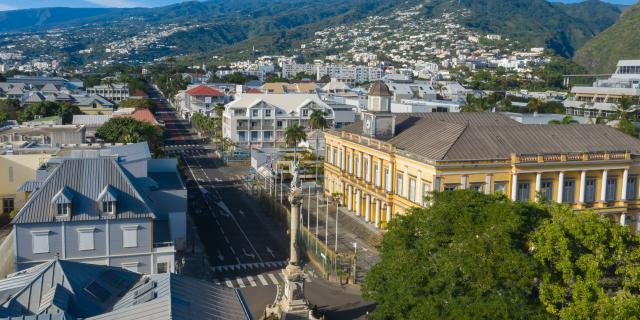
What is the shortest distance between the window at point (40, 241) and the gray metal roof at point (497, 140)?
28.0m

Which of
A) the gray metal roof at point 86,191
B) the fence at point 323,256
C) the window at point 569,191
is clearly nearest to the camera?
the gray metal roof at point 86,191

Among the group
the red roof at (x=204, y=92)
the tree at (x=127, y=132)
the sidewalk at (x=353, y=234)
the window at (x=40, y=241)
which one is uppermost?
the red roof at (x=204, y=92)

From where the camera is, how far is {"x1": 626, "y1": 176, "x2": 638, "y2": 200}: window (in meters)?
53.0

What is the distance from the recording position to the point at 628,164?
5200 centimetres

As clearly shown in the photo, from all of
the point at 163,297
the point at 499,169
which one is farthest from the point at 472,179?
the point at 163,297

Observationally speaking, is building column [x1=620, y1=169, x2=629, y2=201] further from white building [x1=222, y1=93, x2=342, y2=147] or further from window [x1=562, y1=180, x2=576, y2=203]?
white building [x1=222, y1=93, x2=342, y2=147]

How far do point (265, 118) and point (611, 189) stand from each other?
6993 cm

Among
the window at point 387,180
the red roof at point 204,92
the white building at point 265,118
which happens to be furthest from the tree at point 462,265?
the red roof at point 204,92

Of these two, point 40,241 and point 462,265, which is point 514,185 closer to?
point 462,265

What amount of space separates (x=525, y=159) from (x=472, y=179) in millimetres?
4726

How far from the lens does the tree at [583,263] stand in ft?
77.9

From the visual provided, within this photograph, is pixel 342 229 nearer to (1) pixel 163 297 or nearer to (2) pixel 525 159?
(2) pixel 525 159

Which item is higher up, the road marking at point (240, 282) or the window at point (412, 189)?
the window at point (412, 189)

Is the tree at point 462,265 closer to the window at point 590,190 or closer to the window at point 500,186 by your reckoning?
the window at point 500,186
